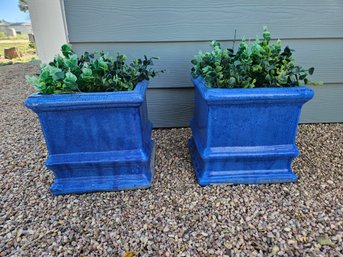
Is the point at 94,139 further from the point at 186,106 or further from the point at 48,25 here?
the point at 48,25

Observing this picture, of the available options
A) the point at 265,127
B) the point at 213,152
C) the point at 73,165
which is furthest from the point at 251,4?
the point at 73,165

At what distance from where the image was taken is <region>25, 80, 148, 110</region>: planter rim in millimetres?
998

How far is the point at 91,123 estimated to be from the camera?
3.49 ft

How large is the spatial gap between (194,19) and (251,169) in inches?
36.8

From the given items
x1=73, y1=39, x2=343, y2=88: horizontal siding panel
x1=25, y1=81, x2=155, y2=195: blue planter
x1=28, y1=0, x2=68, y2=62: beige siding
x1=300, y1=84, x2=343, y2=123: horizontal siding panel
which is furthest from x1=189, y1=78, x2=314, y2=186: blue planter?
x1=28, y1=0, x2=68, y2=62: beige siding

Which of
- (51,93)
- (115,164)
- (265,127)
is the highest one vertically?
(51,93)

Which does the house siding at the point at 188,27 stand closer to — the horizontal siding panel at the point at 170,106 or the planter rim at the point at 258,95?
the horizontal siding panel at the point at 170,106

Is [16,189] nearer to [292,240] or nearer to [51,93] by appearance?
[51,93]

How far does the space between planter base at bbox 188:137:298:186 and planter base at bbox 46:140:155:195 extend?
0.30 meters

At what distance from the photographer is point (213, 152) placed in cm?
115

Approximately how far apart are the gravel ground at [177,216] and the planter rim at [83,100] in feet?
1.41

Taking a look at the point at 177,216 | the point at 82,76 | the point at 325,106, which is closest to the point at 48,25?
the point at 82,76

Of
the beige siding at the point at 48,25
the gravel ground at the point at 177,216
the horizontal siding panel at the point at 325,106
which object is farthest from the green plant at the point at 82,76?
the horizontal siding panel at the point at 325,106

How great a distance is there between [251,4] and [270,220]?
1.21 meters
